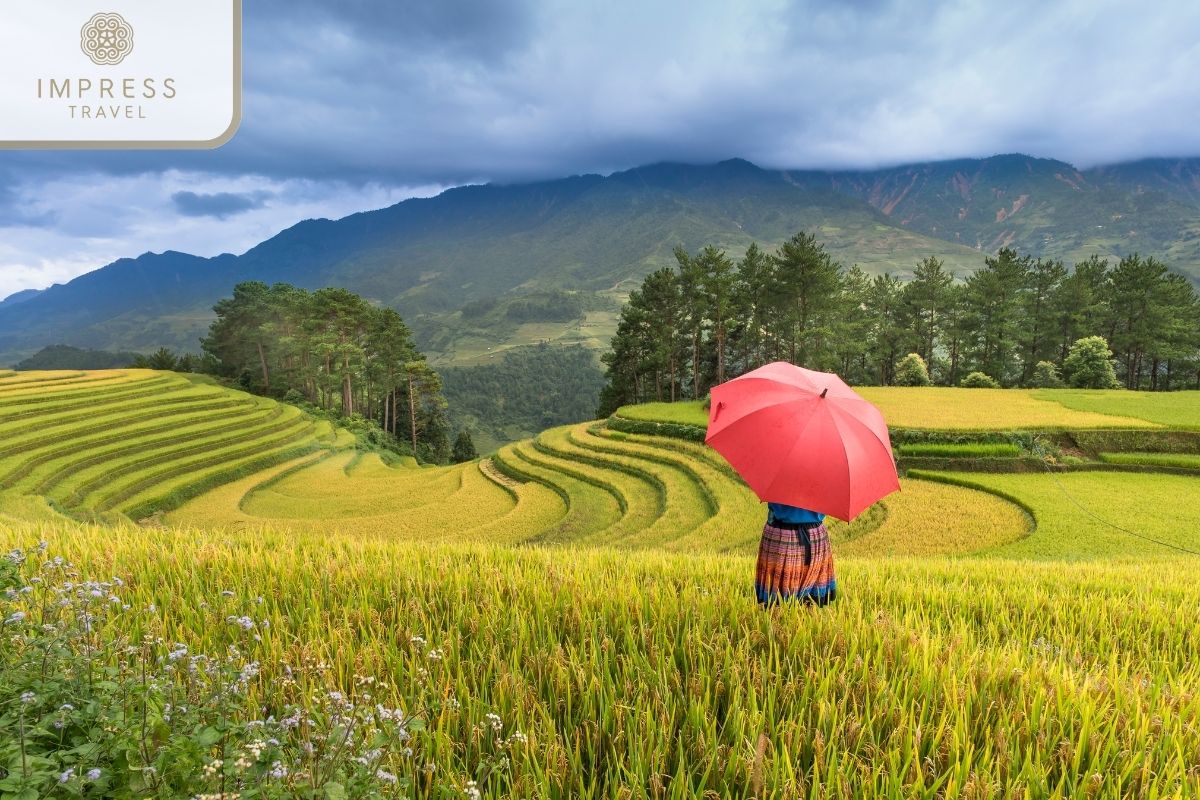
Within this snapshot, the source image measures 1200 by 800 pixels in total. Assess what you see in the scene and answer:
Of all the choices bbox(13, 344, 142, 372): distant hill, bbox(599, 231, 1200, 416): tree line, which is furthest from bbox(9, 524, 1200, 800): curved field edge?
bbox(13, 344, 142, 372): distant hill

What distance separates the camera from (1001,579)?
5.38m

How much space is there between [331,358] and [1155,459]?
59135mm

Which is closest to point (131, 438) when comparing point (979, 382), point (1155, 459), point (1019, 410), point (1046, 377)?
point (1019, 410)

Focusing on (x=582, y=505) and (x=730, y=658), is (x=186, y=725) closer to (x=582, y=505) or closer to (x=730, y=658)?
(x=730, y=658)

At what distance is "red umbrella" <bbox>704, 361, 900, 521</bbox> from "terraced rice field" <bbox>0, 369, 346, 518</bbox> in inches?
1024

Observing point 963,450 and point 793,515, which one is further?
point 963,450

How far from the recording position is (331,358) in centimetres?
5356

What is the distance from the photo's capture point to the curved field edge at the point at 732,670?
1742mm

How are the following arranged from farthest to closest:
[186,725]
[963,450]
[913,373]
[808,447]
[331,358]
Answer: [331,358]
[913,373]
[963,450]
[808,447]
[186,725]

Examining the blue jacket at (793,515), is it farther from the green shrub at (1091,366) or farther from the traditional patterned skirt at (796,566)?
the green shrub at (1091,366)

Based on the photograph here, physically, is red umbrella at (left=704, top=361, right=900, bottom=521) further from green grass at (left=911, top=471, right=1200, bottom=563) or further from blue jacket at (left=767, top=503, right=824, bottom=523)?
green grass at (left=911, top=471, right=1200, bottom=563)

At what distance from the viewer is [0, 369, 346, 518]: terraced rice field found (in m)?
22.4

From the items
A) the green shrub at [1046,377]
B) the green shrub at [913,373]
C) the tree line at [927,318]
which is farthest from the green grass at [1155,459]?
the green shrub at [913,373]

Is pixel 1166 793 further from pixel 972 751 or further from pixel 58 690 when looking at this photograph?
pixel 58 690
